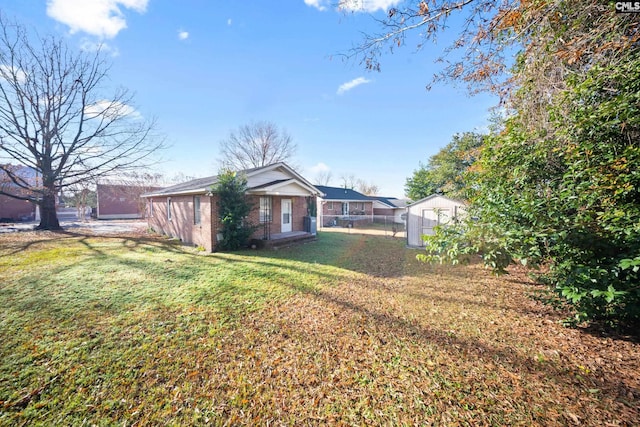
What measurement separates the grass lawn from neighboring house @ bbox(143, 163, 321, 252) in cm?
461

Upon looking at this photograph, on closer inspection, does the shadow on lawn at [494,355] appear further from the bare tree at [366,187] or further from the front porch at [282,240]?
the bare tree at [366,187]

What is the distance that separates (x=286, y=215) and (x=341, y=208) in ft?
50.4

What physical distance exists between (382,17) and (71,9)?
452 inches

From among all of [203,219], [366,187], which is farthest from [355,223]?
[366,187]

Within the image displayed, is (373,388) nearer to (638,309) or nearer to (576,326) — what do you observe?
(638,309)

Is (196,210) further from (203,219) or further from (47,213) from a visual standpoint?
(47,213)

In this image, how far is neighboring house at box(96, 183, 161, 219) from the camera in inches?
1200

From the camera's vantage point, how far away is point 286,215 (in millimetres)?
13805

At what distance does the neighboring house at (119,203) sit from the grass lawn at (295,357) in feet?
99.5

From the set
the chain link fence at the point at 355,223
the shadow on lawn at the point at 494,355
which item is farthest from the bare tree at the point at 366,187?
the shadow on lawn at the point at 494,355

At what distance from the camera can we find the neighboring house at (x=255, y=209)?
410 inches

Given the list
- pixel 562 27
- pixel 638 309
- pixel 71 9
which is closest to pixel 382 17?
pixel 562 27

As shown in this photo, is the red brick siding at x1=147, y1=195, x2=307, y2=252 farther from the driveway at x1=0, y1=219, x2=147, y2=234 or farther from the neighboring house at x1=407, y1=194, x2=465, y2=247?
the neighboring house at x1=407, y1=194, x2=465, y2=247

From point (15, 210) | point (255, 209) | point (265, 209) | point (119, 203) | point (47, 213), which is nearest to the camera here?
point (255, 209)
